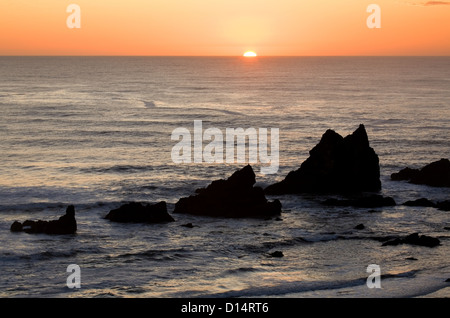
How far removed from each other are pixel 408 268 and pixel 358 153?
1727 centimetres

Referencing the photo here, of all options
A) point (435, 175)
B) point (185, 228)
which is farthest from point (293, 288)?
point (435, 175)

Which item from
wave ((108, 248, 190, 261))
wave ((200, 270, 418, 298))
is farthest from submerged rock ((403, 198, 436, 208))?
wave ((108, 248, 190, 261))

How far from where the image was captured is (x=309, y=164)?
4200cm

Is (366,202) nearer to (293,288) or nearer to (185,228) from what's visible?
(185,228)

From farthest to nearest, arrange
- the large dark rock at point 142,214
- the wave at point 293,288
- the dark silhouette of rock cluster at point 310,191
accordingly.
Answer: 1. the large dark rock at point 142,214
2. the dark silhouette of rock cluster at point 310,191
3. the wave at point 293,288

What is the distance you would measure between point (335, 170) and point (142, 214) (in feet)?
46.8

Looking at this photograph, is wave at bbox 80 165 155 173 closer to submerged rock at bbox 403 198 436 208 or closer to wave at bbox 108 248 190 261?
submerged rock at bbox 403 198 436 208

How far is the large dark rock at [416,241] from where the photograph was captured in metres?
29.4

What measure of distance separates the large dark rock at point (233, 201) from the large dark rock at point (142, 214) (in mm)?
2282

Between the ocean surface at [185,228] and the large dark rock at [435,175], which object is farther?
the large dark rock at [435,175]

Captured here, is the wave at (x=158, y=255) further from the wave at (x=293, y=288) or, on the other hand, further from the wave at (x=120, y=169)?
the wave at (x=120, y=169)

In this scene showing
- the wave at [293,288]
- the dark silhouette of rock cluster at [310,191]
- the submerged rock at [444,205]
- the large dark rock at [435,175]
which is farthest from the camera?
the large dark rock at [435,175]

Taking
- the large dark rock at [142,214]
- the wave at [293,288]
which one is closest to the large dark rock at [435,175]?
the large dark rock at [142,214]

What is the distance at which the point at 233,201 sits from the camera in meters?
36.5
